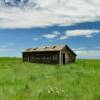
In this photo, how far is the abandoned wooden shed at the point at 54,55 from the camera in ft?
180

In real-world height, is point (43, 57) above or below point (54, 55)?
below

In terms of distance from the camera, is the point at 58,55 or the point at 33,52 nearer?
the point at 58,55

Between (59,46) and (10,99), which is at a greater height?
(59,46)

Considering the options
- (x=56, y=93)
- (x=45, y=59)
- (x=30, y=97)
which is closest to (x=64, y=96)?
(x=56, y=93)

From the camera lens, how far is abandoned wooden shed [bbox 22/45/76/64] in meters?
54.8

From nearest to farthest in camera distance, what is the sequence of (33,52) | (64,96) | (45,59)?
(64,96)
(45,59)
(33,52)

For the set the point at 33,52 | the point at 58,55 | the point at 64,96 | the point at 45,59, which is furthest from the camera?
the point at 33,52

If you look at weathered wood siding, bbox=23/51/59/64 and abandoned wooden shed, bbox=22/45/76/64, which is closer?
abandoned wooden shed, bbox=22/45/76/64

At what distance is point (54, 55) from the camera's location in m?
55.6

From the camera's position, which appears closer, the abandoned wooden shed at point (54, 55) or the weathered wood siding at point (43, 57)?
the abandoned wooden shed at point (54, 55)

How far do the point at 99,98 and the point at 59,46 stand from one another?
45.1 meters

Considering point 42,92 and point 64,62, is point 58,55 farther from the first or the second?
point 42,92

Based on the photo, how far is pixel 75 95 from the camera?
40.3 ft

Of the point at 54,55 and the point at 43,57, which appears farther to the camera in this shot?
the point at 43,57
